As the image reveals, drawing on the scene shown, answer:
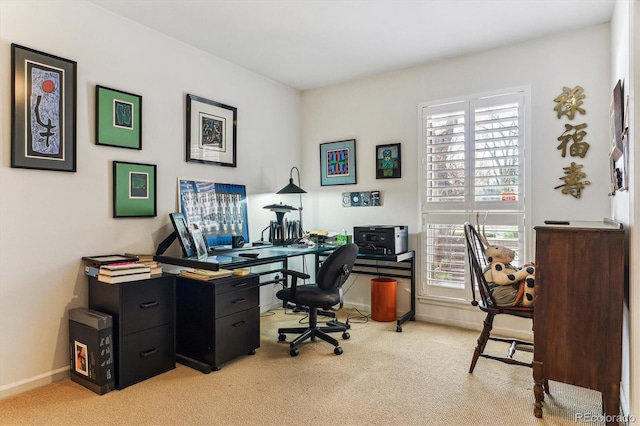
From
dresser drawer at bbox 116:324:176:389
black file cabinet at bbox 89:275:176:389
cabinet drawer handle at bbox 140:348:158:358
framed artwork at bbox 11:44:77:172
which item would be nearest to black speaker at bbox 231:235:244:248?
black file cabinet at bbox 89:275:176:389

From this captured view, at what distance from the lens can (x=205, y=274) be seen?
274 cm

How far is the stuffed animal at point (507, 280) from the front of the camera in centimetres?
239

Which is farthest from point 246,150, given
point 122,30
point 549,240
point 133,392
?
point 549,240

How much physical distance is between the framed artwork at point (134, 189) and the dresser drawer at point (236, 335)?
3.63 feet

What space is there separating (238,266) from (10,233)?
1400mm

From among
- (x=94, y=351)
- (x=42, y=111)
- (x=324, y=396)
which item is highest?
(x=42, y=111)

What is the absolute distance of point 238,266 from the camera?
269 centimetres

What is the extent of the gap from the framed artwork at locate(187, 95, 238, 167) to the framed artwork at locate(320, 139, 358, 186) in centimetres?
117

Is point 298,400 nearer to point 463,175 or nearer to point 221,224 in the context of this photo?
point 221,224

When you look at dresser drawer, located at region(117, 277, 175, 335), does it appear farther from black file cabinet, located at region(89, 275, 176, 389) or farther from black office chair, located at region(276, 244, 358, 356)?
black office chair, located at region(276, 244, 358, 356)

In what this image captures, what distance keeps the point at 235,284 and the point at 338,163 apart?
2.14 m

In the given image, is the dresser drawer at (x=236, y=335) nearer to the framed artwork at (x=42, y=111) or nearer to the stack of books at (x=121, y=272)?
the stack of books at (x=121, y=272)

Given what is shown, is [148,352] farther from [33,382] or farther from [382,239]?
[382,239]

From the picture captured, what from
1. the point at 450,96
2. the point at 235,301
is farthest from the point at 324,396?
the point at 450,96
